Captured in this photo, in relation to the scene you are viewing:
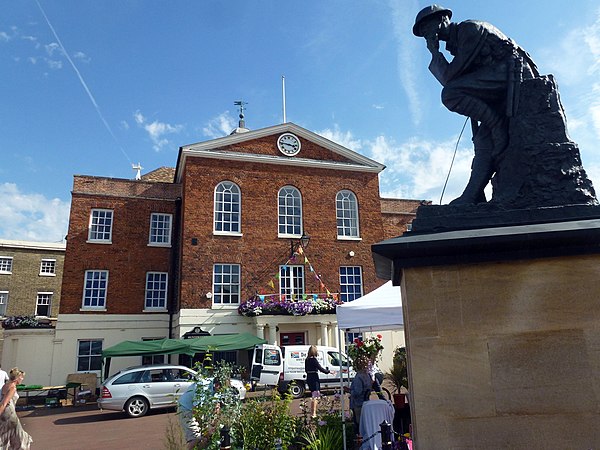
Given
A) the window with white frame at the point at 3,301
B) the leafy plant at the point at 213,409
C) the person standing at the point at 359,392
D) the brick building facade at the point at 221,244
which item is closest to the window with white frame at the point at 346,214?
the brick building facade at the point at 221,244

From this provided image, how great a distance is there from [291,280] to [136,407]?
10.7 metres

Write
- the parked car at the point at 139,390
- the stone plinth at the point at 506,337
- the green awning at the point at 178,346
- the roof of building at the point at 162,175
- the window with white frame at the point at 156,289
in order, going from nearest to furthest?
the stone plinth at the point at 506,337, the parked car at the point at 139,390, the green awning at the point at 178,346, the window with white frame at the point at 156,289, the roof of building at the point at 162,175

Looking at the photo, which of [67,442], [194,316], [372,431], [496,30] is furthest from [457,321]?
[194,316]

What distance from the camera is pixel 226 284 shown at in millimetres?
22984

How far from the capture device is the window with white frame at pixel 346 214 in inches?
1017

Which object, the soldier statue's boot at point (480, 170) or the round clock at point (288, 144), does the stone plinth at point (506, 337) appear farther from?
the round clock at point (288, 144)

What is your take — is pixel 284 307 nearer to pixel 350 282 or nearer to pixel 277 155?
pixel 350 282

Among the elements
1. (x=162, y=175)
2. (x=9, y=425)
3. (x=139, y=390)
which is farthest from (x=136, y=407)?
(x=162, y=175)

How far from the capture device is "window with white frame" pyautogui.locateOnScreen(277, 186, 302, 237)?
24.9m

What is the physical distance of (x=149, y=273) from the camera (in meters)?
24.4

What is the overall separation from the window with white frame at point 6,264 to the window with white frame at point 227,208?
26183 mm

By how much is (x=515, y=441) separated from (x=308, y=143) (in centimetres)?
2415

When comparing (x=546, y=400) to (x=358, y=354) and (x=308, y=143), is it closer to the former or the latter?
(x=358, y=354)

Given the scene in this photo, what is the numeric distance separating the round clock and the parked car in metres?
14.0
